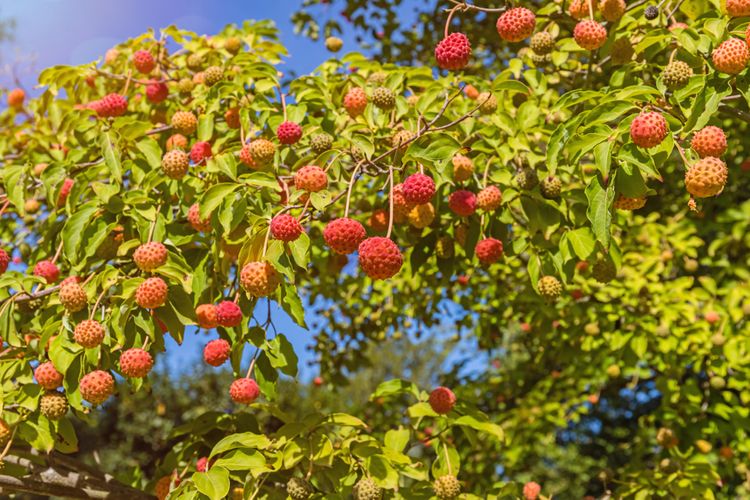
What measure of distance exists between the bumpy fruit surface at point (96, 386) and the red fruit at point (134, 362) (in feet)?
0.27

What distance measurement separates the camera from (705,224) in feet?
18.1

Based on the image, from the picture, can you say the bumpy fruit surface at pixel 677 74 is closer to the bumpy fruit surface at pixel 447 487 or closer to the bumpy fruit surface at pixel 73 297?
the bumpy fruit surface at pixel 447 487

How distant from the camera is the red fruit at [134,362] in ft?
8.13

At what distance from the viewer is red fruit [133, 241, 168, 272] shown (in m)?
2.55

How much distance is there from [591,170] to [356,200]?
3.97 ft

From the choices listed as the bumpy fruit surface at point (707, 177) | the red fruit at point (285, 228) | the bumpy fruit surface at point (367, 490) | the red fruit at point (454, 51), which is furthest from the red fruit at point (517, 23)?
the bumpy fruit surface at point (367, 490)

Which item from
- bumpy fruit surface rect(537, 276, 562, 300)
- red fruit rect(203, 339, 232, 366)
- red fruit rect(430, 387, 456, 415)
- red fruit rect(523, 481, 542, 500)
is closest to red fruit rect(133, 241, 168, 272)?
red fruit rect(203, 339, 232, 366)

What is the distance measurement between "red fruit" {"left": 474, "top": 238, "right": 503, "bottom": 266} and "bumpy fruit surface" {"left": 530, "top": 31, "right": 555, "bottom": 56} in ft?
3.08

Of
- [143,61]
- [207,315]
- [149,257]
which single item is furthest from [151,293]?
[143,61]

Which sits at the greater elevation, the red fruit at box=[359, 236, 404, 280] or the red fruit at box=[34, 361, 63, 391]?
the red fruit at box=[359, 236, 404, 280]

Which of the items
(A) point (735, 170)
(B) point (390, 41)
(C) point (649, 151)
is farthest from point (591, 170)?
(B) point (390, 41)

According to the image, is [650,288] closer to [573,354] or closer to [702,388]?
[573,354]

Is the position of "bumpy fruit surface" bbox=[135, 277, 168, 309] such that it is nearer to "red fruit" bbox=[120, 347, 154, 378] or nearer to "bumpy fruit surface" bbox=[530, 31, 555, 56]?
"red fruit" bbox=[120, 347, 154, 378]

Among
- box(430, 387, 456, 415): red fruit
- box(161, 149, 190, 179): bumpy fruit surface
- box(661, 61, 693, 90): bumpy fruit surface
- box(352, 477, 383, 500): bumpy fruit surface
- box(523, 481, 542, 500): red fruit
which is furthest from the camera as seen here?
box(523, 481, 542, 500): red fruit
